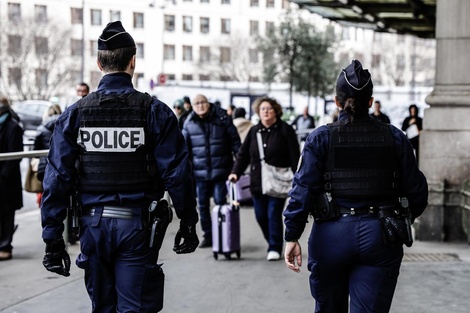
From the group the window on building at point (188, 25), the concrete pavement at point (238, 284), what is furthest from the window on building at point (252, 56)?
the concrete pavement at point (238, 284)

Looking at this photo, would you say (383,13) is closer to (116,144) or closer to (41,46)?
(116,144)

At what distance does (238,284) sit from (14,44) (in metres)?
54.4

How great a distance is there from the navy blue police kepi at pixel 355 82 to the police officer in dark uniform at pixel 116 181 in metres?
0.92

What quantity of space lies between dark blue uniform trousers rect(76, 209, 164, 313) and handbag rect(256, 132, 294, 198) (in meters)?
4.83

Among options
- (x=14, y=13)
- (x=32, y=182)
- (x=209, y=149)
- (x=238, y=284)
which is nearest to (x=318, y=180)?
(x=238, y=284)

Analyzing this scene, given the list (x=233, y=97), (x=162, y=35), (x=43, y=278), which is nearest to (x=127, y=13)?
(x=162, y=35)

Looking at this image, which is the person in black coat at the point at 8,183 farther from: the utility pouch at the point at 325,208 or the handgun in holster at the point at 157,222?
the utility pouch at the point at 325,208

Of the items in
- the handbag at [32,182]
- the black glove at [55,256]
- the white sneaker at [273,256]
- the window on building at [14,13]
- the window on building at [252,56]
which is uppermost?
the window on building at [14,13]

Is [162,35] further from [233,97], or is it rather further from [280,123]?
[280,123]

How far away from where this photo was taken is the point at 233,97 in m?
35.4

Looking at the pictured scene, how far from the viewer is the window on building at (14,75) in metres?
61.4

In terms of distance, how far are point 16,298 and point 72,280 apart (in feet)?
2.87

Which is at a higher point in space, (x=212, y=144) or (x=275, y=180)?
(x=212, y=144)

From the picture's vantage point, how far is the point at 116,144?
4.70m
